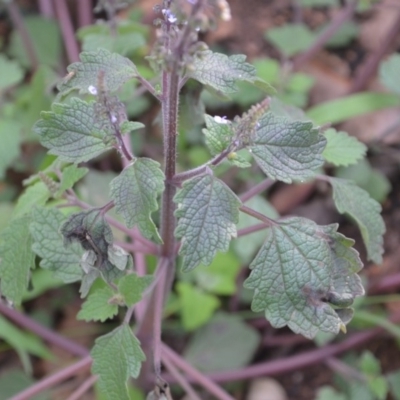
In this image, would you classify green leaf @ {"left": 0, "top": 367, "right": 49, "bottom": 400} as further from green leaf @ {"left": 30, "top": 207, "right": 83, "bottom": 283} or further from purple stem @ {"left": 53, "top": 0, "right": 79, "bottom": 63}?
purple stem @ {"left": 53, "top": 0, "right": 79, "bottom": 63}

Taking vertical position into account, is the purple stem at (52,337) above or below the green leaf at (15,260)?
below

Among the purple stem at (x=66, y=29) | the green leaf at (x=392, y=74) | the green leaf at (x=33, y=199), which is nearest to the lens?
the green leaf at (x=33, y=199)

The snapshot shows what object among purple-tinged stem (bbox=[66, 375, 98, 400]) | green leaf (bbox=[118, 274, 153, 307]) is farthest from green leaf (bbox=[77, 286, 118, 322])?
purple-tinged stem (bbox=[66, 375, 98, 400])

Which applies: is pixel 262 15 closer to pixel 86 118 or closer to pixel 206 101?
pixel 206 101

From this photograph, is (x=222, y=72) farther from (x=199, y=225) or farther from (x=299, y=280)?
(x=299, y=280)

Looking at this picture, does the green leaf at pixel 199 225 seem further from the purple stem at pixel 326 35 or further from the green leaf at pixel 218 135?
the purple stem at pixel 326 35

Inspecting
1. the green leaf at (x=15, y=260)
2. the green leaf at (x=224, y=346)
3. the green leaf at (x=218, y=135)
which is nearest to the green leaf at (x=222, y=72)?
the green leaf at (x=218, y=135)

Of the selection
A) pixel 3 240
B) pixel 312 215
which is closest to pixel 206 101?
pixel 312 215
